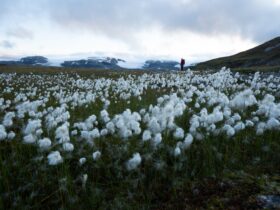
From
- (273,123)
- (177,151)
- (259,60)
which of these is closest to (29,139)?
(177,151)

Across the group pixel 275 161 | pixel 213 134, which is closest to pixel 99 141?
pixel 213 134

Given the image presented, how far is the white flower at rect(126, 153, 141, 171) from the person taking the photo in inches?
225

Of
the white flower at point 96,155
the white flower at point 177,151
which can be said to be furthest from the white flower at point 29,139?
the white flower at point 177,151

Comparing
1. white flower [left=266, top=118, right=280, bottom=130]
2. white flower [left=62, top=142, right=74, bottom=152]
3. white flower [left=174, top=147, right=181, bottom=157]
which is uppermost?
white flower [left=266, top=118, right=280, bottom=130]

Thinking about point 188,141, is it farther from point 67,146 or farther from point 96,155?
point 67,146

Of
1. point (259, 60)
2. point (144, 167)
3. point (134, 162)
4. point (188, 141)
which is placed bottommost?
point (144, 167)

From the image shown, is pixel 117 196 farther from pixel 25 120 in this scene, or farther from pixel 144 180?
pixel 25 120

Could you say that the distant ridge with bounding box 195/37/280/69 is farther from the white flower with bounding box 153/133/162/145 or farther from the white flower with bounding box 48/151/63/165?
the white flower with bounding box 48/151/63/165

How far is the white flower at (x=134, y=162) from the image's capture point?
5.71 meters

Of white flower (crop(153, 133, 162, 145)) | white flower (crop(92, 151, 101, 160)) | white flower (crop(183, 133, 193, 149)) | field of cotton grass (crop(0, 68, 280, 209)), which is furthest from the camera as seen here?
white flower (crop(183, 133, 193, 149))

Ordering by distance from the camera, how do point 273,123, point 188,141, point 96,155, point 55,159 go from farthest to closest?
point 273,123 < point 188,141 < point 96,155 < point 55,159

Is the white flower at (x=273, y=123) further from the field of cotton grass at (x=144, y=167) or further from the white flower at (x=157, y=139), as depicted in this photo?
the white flower at (x=157, y=139)

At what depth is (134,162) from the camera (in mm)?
5758

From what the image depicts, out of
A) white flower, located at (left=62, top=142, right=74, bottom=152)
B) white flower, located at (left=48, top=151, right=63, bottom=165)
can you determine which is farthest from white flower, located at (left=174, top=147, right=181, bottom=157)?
white flower, located at (left=48, top=151, right=63, bottom=165)
